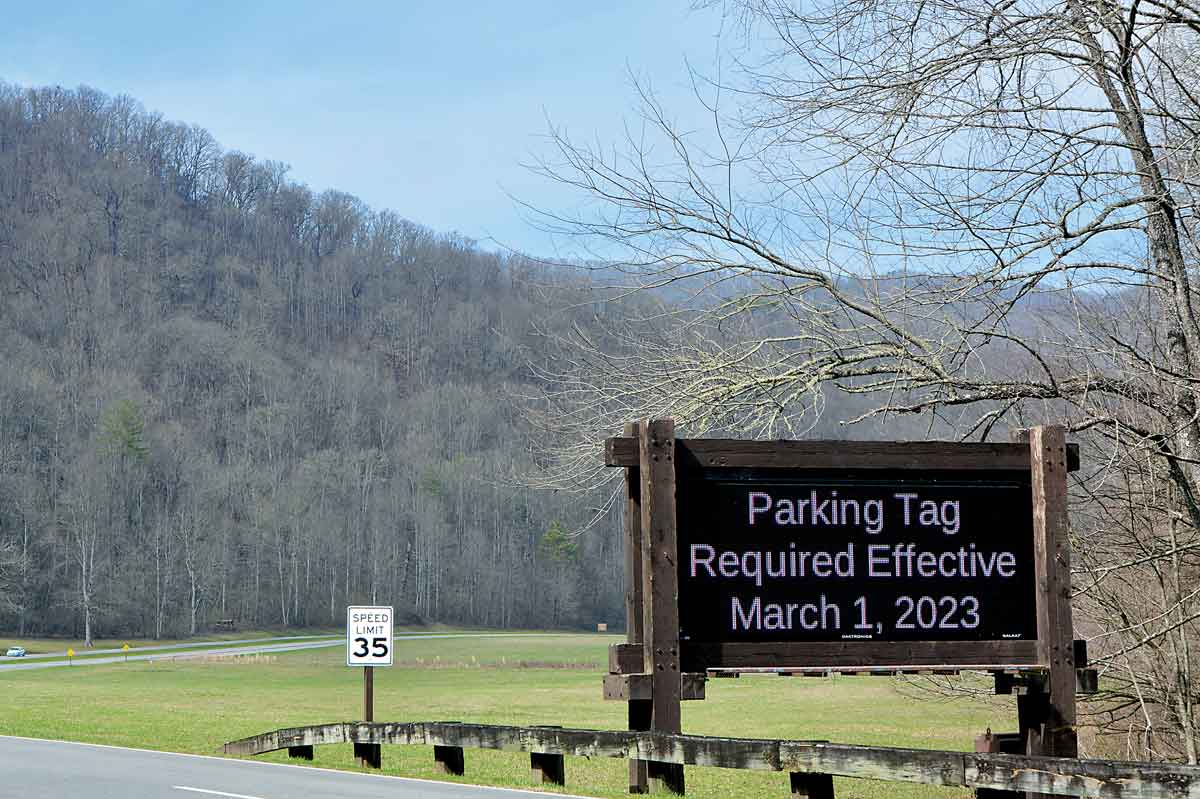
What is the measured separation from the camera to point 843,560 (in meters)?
10.5

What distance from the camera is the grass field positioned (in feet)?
68.5

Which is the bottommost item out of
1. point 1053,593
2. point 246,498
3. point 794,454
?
point 1053,593

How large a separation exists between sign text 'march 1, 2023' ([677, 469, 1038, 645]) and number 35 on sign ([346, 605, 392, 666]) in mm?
8721

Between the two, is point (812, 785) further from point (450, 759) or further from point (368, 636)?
point (368, 636)

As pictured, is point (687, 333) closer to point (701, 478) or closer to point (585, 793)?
point (701, 478)

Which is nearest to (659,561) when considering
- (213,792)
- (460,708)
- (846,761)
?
(846,761)

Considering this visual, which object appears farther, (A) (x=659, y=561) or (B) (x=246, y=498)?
(B) (x=246, y=498)

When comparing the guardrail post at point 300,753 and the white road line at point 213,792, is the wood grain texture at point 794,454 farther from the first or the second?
the guardrail post at point 300,753

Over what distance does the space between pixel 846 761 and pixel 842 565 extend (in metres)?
1.48

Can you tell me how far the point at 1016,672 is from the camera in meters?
10.8

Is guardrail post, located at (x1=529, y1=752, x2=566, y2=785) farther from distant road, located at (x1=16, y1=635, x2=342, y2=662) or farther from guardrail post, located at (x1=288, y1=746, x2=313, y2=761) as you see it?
distant road, located at (x1=16, y1=635, x2=342, y2=662)

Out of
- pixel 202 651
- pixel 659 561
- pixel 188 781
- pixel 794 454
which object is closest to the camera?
pixel 659 561

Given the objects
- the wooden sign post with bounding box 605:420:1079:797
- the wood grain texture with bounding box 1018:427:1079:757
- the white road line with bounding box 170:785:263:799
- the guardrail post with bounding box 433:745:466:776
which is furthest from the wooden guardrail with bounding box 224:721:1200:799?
the white road line with bounding box 170:785:263:799

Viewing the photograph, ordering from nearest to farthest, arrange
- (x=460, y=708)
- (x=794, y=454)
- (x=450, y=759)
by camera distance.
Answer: (x=794, y=454) < (x=450, y=759) < (x=460, y=708)
